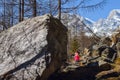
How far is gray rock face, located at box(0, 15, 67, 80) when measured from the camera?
12.1m

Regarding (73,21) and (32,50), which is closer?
(32,50)

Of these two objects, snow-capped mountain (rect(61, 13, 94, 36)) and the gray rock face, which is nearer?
the gray rock face

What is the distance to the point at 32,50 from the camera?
41.1ft

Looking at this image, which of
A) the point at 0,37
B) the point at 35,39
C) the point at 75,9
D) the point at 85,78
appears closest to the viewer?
the point at 35,39

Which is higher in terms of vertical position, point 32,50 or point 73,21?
point 32,50

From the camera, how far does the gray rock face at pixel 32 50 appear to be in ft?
39.7

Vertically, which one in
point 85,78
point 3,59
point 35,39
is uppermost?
point 35,39

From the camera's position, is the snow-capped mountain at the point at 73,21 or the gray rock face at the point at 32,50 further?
the snow-capped mountain at the point at 73,21

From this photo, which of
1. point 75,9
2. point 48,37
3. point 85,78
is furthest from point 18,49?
point 75,9

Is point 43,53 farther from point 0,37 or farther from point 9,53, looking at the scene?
point 0,37

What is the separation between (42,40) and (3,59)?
5.63 ft

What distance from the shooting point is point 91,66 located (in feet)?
53.7

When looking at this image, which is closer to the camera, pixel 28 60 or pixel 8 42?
pixel 28 60

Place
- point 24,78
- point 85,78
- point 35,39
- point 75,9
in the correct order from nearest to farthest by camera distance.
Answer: point 24,78
point 35,39
point 85,78
point 75,9
